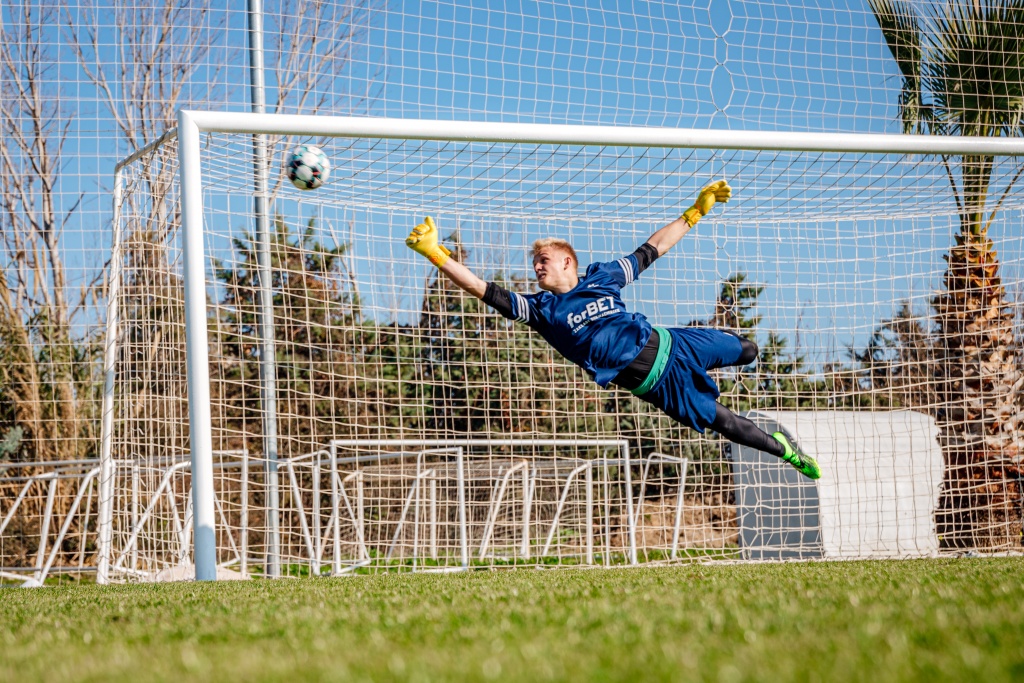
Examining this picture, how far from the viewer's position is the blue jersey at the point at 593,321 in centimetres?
574

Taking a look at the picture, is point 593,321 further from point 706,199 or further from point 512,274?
point 512,274

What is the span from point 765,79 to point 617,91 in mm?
1353

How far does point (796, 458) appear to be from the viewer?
650 centimetres

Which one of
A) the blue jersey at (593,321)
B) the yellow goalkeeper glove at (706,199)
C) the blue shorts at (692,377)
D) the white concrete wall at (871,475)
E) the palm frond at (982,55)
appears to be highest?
the palm frond at (982,55)

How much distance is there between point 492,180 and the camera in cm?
824

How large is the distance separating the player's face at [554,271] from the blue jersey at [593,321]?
106 millimetres

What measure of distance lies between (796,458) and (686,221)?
5.87ft

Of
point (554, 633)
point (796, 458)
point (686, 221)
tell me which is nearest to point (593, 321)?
point (686, 221)

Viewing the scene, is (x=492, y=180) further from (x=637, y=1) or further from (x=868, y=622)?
(x=868, y=622)

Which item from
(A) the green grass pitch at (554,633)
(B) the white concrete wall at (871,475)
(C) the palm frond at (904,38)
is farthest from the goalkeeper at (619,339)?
(C) the palm frond at (904,38)

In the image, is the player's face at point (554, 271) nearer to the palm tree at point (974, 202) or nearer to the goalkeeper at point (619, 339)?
the goalkeeper at point (619, 339)

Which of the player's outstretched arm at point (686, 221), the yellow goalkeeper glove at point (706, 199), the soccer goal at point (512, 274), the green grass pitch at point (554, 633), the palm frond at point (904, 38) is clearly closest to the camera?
the green grass pitch at point (554, 633)

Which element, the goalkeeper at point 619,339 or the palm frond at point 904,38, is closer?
the goalkeeper at point 619,339

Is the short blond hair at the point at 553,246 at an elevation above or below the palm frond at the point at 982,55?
below
